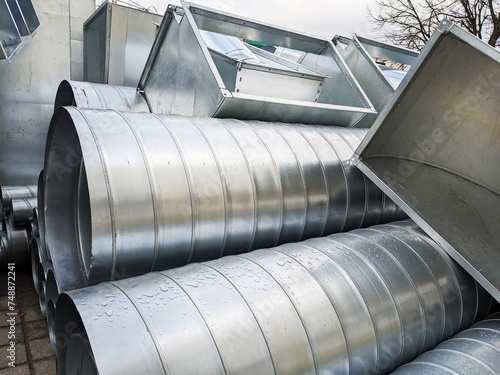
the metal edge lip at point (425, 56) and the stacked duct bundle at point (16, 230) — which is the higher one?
the metal edge lip at point (425, 56)

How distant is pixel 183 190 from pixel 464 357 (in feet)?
4.71

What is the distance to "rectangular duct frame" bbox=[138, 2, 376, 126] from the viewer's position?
8.41 feet

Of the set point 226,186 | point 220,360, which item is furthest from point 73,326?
point 226,186

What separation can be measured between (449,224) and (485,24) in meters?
11.2

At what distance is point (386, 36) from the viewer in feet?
40.5

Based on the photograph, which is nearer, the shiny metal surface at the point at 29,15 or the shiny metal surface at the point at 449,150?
the shiny metal surface at the point at 449,150

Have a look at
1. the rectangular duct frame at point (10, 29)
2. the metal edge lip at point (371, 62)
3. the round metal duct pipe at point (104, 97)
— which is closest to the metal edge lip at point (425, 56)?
the metal edge lip at point (371, 62)

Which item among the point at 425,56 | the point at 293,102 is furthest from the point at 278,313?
the point at 293,102

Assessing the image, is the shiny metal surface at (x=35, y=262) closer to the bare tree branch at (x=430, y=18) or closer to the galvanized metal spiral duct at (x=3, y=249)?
the galvanized metal spiral duct at (x=3, y=249)

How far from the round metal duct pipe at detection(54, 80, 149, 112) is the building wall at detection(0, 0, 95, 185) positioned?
97 cm

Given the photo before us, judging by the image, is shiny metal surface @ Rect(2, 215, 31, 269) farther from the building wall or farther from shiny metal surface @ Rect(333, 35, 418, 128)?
shiny metal surface @ Rect(333, 35, 418, 128)

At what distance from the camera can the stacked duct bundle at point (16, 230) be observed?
3346mm

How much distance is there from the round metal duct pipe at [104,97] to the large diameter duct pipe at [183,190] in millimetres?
1289

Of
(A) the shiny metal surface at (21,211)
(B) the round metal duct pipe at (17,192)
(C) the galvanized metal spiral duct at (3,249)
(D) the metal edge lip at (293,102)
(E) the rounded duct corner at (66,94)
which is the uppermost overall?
(D) the metal edge lip at (293,102)
